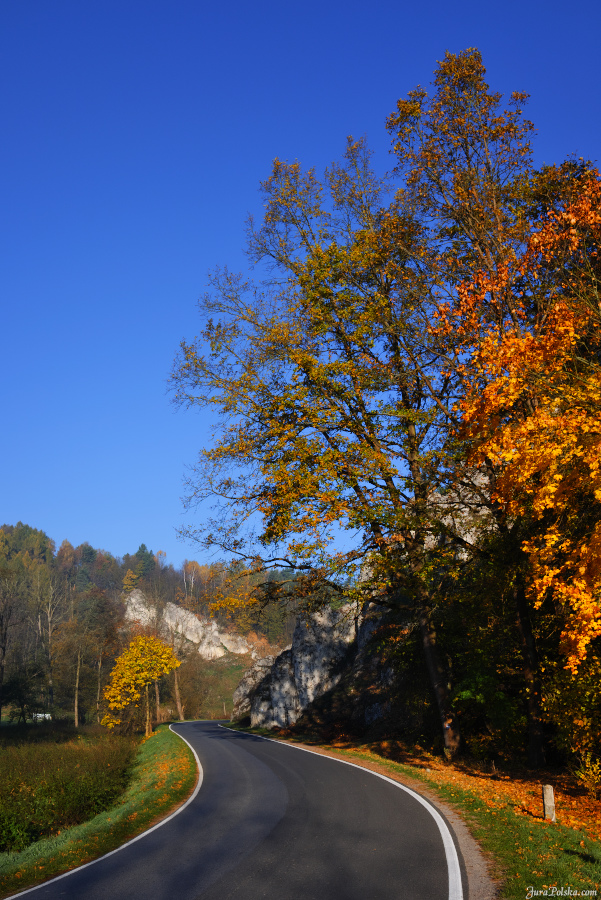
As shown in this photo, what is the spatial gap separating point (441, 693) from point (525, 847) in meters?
9.39

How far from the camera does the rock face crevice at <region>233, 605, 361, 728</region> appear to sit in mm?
37844

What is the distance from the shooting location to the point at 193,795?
1431cm

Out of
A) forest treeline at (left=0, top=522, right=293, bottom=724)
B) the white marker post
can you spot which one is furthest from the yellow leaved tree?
the white marker post

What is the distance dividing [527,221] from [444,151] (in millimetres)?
3157

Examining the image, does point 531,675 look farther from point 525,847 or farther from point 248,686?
point 248,686

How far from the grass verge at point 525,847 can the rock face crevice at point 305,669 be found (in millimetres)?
25734

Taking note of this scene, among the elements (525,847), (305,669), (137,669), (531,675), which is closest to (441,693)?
(531,675)

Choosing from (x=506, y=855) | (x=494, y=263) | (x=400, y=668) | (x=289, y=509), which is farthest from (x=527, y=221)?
(x=400, y=668)

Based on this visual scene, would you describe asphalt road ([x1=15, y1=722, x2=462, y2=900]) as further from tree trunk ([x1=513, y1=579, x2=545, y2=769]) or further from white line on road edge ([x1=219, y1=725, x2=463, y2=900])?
tree trunk ([x1=513, y1=579, x2=545, y2=769])

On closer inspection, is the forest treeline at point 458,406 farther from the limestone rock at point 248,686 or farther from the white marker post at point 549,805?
the limestone rock at point 248,686

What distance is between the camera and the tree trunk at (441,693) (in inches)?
680

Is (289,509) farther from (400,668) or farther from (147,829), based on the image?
(400,668)

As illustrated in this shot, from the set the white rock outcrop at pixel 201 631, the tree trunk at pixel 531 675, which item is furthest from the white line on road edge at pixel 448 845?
the white rock outcrop at pixel 201 631

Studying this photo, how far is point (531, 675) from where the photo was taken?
1439cm
